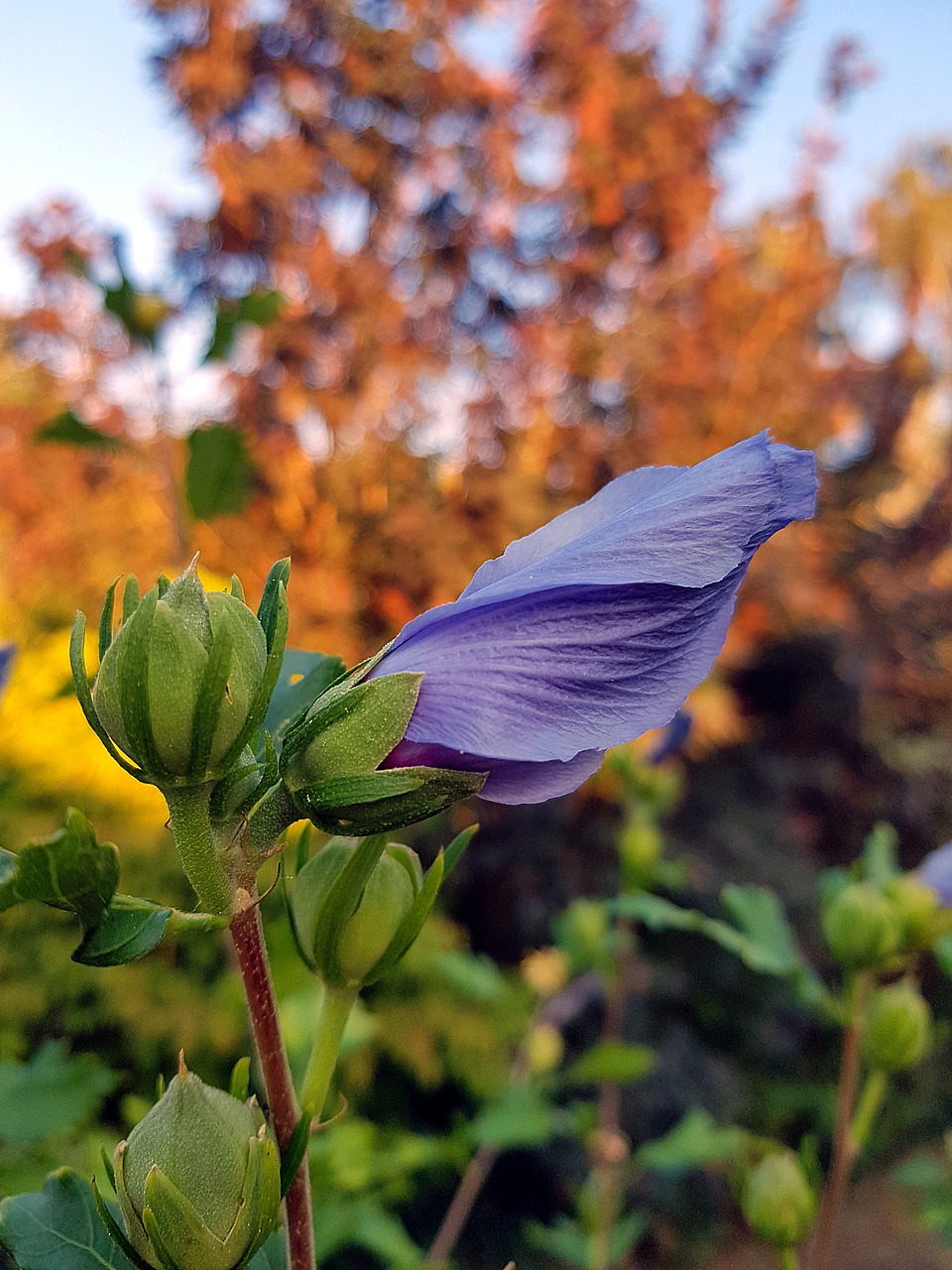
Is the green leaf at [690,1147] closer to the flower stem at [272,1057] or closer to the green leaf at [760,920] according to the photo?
the green leaf at [760,920]

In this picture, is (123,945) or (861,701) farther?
(861,701)

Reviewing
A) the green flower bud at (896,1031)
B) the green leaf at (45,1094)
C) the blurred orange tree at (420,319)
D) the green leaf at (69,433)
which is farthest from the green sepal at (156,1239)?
the blurred orange tree at (420,319)

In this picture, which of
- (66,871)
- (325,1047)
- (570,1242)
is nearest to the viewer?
(66,871)

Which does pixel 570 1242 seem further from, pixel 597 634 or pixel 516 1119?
pixel 597 634

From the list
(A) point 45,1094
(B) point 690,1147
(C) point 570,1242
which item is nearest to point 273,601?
(A) point 45,1094

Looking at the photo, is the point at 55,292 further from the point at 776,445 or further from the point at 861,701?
the point at 861,701

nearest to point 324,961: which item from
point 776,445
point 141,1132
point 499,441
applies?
point 141,1132
